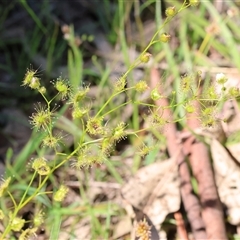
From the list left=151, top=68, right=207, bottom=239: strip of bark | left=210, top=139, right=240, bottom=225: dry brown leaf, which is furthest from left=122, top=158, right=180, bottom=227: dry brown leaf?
left=210, top=139, right=240, bottom=225: dry brown leaf

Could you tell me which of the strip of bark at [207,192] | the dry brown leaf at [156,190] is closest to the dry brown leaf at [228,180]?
the strip of bark at [207,192]

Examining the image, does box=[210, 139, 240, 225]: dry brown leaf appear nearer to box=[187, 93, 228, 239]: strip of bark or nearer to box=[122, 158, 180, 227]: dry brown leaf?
box=[187, 93, 228, 239]: strip of bark

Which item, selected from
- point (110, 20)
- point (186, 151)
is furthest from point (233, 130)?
point (110, 20)

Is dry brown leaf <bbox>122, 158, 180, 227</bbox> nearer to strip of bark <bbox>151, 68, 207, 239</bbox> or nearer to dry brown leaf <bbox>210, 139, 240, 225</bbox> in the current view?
strip of bark <bbox>151, 68, 207, 239</bbox>

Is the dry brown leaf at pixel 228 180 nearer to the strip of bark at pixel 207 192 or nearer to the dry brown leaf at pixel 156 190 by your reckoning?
the strip of bark at pixel 207 192

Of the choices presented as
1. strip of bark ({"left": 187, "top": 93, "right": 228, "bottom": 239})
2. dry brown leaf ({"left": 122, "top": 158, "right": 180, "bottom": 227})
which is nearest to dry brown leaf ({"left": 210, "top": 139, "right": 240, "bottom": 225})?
strip of bark ({"left": 187, "top": 93, "right": 228, "bottom": 239})
